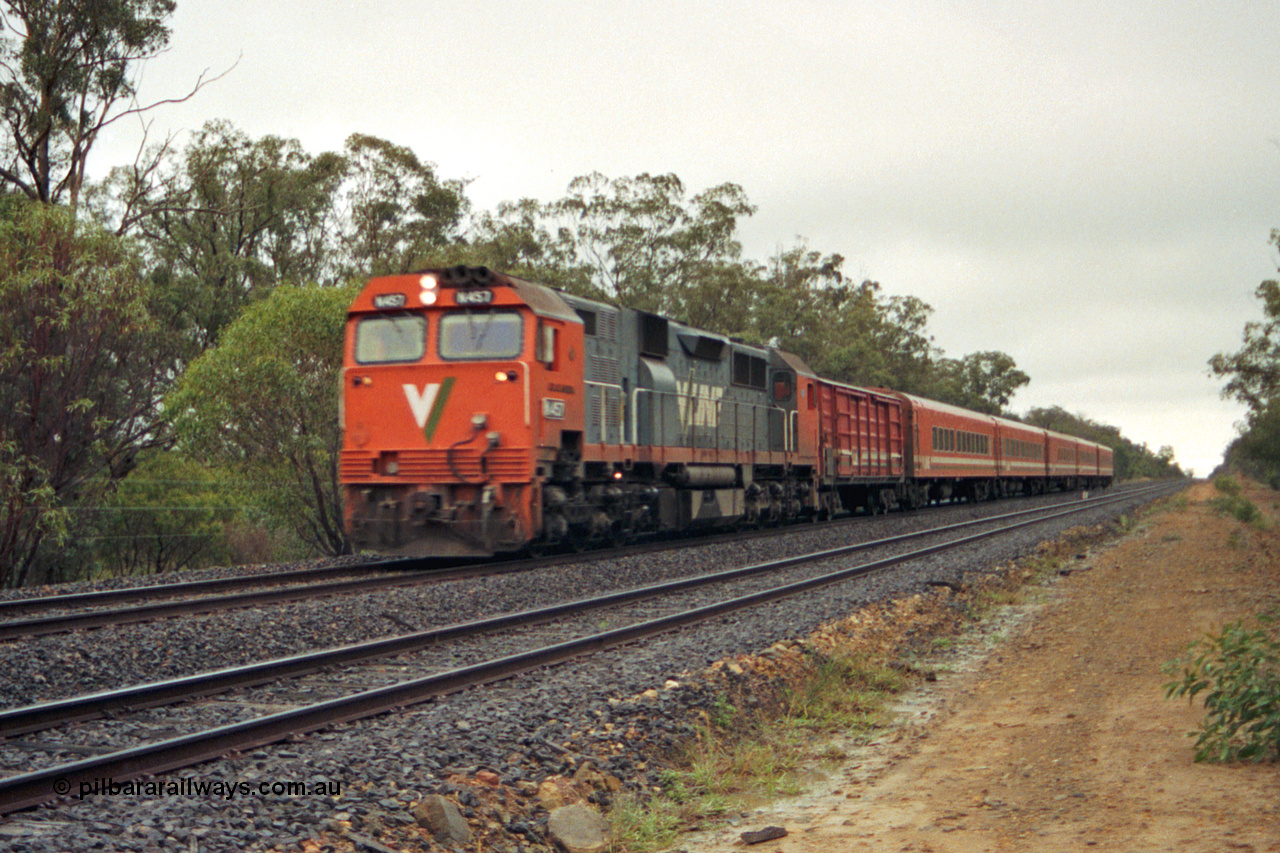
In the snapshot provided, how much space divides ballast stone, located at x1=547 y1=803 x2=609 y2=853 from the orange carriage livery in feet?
29.7

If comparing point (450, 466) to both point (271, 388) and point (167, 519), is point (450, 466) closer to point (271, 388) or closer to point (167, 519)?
point (271, 388)

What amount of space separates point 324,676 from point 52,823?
3.57 m

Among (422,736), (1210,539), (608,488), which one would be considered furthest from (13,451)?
(1210,539)

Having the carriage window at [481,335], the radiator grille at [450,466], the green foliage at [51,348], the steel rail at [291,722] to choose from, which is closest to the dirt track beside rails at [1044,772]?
the steel rail at [291,722]

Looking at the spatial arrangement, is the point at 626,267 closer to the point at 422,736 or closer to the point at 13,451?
the point at 13,451

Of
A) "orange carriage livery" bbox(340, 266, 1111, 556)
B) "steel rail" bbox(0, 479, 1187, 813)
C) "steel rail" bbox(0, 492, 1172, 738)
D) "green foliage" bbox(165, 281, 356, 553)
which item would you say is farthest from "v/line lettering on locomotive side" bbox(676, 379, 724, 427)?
"steel rail" bbox(0, 479, 1187, 813)

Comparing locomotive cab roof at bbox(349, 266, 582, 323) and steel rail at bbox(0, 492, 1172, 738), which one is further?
locomotive cab roof at bbox(349, 266, 582, 323)

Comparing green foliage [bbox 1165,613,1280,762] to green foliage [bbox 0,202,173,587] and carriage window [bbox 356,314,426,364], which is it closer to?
carriage window [bbox 356,314,426,364]

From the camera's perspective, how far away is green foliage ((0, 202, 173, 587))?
22.2 m

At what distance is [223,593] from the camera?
42.4ft

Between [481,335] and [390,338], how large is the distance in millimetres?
1418

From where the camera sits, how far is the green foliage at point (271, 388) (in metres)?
23.3

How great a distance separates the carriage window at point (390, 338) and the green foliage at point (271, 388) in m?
8.52

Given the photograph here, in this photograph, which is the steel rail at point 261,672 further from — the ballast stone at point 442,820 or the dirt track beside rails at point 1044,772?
the dirt track beside rails at point 1044,772
